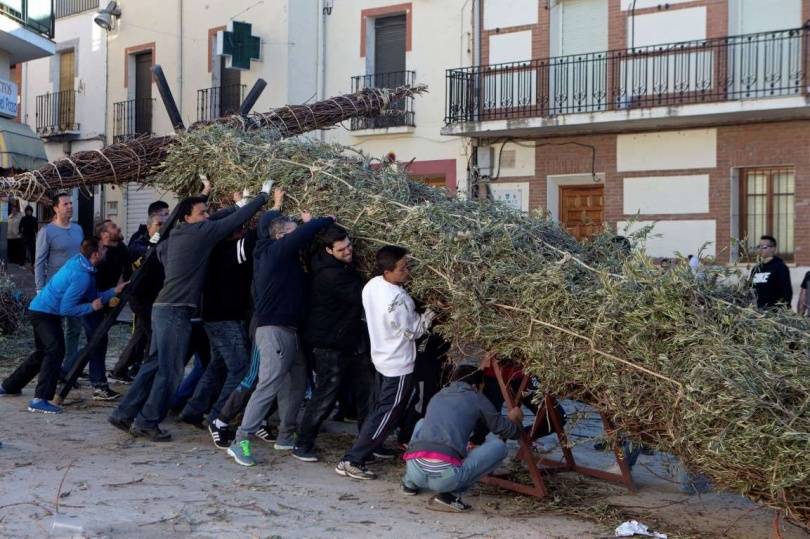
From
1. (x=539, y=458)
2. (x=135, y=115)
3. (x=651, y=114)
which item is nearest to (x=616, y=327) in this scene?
(x=539, y=458)

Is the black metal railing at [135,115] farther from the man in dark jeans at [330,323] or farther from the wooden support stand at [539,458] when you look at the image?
the wooden support stand at [539,458]

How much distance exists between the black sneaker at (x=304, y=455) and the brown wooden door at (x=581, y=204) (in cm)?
1196

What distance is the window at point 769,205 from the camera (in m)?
16.4

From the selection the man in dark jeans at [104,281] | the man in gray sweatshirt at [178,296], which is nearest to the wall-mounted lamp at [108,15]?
the man in dark jeans at [104,281]

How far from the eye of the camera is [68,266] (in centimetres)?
831

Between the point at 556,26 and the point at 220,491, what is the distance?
14014 mm

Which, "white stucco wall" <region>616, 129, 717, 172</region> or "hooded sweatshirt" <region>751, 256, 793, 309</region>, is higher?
"white stucco wall" <region>616, 129, 717, 172</region>

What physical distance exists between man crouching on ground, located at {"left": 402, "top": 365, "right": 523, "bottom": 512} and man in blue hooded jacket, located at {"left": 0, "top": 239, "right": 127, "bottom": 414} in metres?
3.61

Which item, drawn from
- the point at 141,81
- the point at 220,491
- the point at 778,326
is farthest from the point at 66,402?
the point at 141,81

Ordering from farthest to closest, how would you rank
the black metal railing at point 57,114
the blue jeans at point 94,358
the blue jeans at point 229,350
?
the black metal railing at point 57,114 < the blue jeans at point 94,358 < the blue jeans at point 229,350

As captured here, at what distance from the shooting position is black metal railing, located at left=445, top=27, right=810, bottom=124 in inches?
627

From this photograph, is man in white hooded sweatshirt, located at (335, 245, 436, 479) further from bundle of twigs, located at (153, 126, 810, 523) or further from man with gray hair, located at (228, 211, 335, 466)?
man with gray hair, located at (228, 211, 335, 466)

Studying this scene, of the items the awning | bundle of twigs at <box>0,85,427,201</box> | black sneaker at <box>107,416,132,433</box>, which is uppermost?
the awning

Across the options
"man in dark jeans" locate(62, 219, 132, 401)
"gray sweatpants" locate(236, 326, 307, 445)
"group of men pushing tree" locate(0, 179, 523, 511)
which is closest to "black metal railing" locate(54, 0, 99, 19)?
"man in dark jeans" locate(62, 219, 132, 401)
